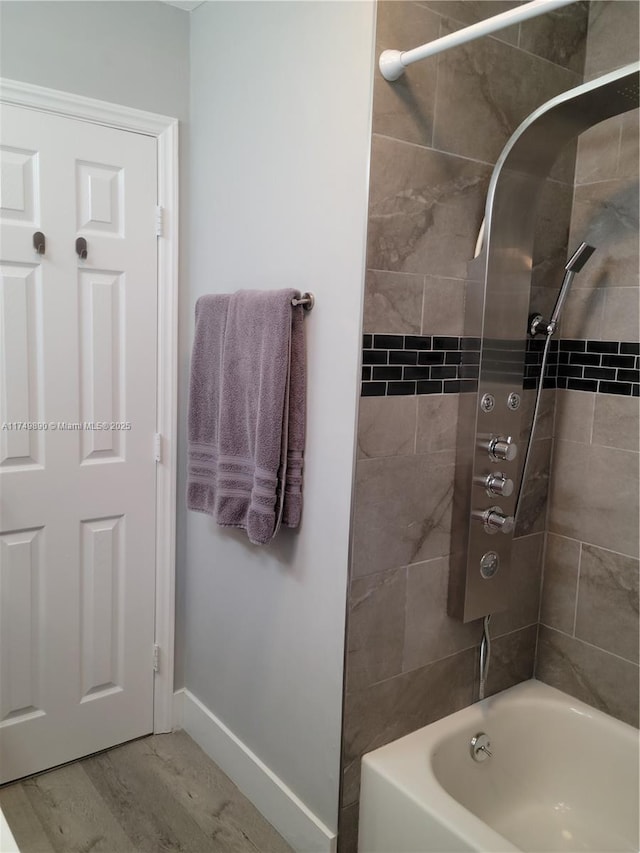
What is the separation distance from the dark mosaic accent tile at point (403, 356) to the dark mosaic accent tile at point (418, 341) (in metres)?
0.02

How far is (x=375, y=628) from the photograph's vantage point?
5.83 ft

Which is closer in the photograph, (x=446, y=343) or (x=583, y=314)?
(x=446, y=343)

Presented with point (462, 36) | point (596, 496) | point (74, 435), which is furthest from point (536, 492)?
point (74, 435)

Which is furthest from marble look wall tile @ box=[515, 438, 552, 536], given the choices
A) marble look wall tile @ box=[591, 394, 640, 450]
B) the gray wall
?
the gray wall

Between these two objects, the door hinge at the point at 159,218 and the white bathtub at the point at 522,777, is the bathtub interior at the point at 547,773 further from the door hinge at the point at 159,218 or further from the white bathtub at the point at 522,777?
the door hinge at the point at 159,218

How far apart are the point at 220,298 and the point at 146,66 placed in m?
0.81

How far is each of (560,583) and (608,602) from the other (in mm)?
165

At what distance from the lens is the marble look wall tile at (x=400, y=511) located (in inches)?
67.5

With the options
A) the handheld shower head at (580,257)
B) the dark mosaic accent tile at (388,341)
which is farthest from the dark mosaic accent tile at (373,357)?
the handheld shower head at (580,257)

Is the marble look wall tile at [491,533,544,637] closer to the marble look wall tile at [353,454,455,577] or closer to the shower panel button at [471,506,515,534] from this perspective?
the shower panel button at [471,506,515,534]

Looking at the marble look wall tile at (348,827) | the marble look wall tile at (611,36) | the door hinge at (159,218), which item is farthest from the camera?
the door hinge at (159,218)

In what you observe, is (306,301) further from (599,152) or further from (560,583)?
(560,583)

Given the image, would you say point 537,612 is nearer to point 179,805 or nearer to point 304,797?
point 304,797

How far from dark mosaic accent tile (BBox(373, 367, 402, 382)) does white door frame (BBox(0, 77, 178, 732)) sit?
90 centimetres
